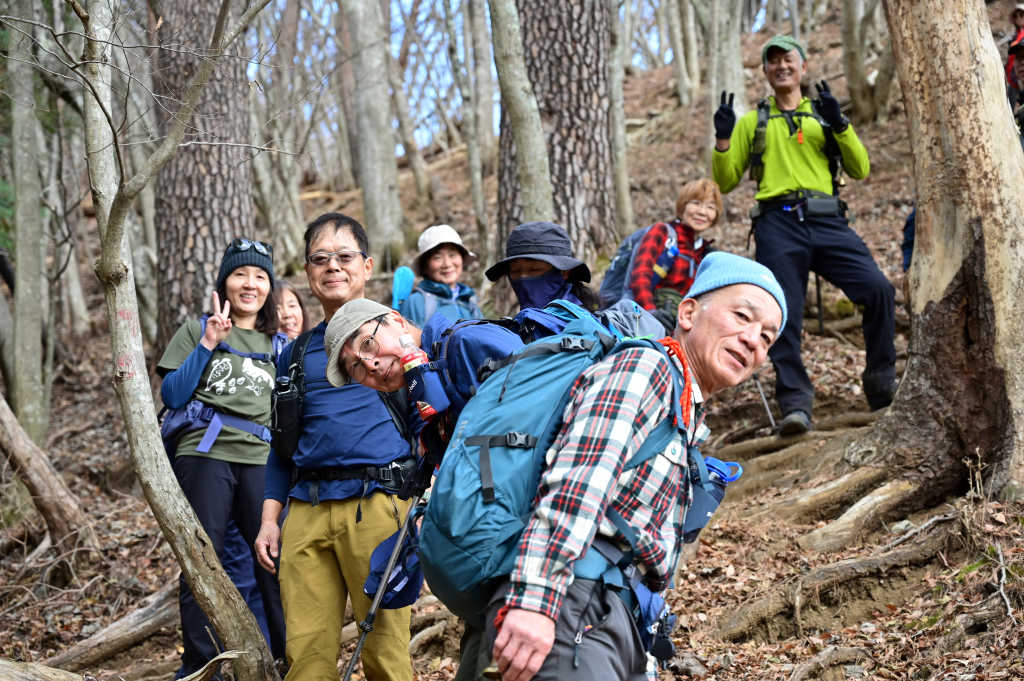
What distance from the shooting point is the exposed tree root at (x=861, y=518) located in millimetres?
4438

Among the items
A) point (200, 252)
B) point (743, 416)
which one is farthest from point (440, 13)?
point (743, 416)

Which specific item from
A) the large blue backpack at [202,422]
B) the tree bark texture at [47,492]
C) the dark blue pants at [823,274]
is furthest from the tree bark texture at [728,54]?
the tree bark texture at [47,492]

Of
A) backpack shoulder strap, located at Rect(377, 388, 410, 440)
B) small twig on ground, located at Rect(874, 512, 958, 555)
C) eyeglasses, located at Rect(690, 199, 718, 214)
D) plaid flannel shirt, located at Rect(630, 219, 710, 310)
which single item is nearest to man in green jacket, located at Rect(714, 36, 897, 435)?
eyeglasses, located at Rect(690, 199, 718, 214)

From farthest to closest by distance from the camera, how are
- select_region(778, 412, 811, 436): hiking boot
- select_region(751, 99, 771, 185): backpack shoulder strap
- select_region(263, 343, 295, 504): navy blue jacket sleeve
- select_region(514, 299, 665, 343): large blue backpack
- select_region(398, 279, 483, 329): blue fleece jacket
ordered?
1. select_region(751, 99, 771, 185): backpack shoulder strap
2. select_region(778, 412, 811, 436): hiking boot
3. select_region(398, 279, 483, 329): blue fleece jacket
4. select_region(263, 343, 295, 504): navy blue jacket sleeve
5. select_region(514, 299, 665, 343): large blue backpack

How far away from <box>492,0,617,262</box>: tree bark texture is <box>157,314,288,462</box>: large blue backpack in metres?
3.93

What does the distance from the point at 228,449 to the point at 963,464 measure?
13.5 feet

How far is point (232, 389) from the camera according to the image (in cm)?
436

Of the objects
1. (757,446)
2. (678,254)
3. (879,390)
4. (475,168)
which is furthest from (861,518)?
(475,168)

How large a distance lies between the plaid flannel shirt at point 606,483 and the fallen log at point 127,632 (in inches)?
177

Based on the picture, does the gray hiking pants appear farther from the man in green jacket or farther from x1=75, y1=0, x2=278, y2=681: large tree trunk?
the man in green jacket

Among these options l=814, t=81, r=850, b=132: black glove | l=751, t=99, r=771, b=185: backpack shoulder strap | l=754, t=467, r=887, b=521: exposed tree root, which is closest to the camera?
l=754, t=467, r=887, b=521: exposed tree root

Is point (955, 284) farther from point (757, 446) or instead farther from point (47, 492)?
point (47, 492)

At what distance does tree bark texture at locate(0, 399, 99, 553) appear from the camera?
244 inches

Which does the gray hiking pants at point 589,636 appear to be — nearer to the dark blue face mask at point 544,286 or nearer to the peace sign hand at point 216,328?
the dark blue face mask at point 544,286
